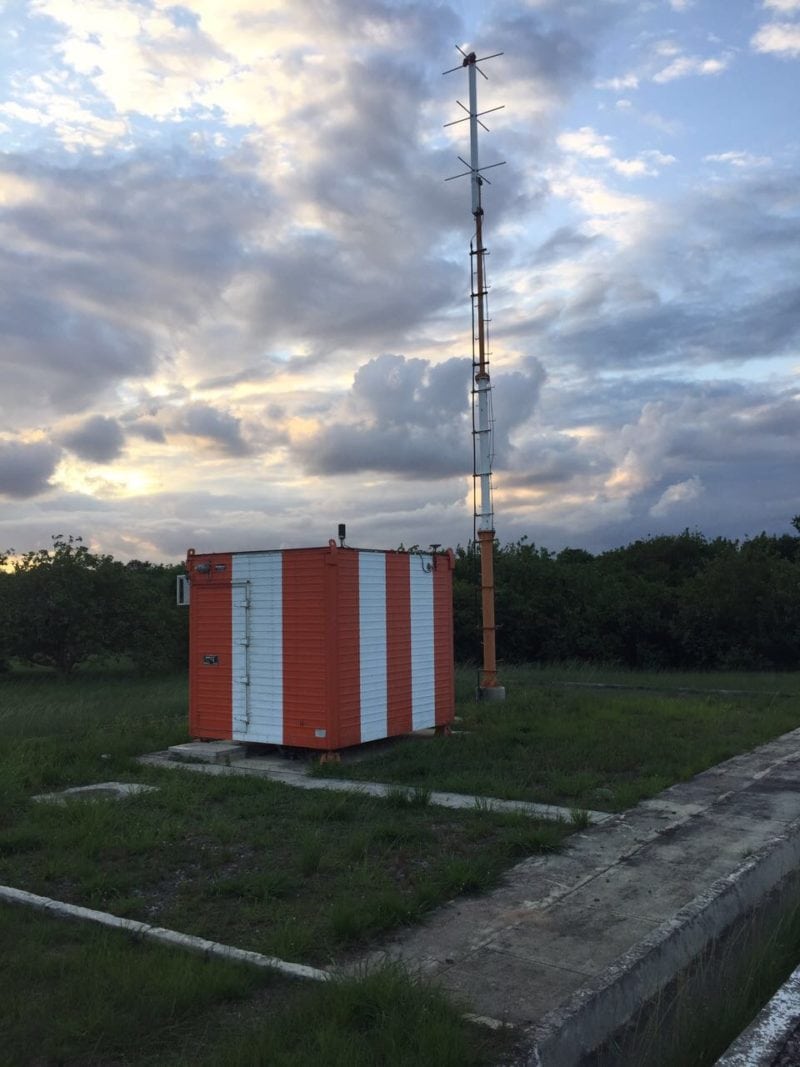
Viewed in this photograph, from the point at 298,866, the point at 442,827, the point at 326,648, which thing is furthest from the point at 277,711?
the point at 298,866

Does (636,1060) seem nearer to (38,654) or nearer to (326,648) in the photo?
(326,648)

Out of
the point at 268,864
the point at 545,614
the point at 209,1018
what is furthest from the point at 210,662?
the point at 545,614

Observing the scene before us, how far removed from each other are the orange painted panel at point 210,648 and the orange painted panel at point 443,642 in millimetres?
2819

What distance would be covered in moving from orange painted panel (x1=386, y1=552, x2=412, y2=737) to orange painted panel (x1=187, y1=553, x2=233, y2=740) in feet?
6.41

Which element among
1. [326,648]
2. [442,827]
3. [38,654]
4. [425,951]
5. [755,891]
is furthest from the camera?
[38,654]

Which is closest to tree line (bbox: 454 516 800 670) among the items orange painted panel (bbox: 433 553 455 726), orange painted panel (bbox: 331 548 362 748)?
orange painted panel (bbox: 433 553 455 726)

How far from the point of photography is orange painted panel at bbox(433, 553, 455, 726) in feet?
39.1

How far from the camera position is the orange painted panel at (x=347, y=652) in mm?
10062

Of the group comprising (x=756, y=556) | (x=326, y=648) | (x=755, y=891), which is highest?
(x=756, y=556)

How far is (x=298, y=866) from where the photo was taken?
5.88 meters

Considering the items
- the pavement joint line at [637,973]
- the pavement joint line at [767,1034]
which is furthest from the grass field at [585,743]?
the pavement joint line at [767,1034]

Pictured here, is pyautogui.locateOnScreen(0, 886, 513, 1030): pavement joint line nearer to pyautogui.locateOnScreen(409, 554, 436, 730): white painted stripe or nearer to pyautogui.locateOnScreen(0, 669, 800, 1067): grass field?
pyautogui.locateOnScreen(0, 669, 800, 1067): grass field

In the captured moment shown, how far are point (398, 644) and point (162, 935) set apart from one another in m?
6.68

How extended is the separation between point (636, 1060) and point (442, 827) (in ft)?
11.5
